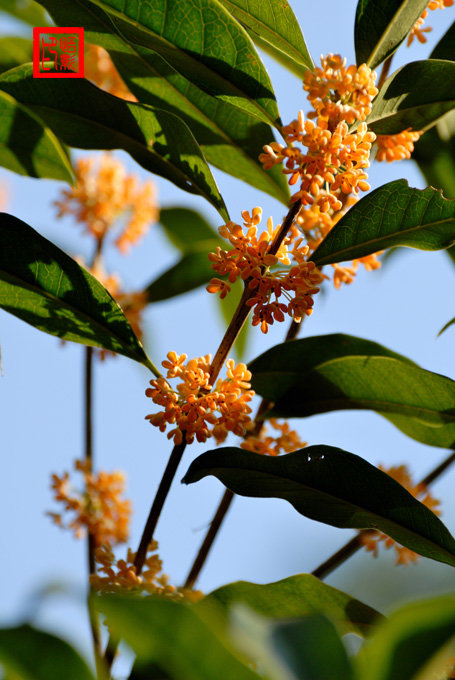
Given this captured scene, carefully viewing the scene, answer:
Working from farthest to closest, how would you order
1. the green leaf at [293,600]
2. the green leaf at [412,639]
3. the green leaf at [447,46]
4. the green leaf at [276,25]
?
the green leaf at [447,46] < the green leaf at [276,25] < the green leaf at [293,600] < the green leaf at [412,639]

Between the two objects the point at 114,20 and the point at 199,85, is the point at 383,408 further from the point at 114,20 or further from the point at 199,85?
the point at 114,20

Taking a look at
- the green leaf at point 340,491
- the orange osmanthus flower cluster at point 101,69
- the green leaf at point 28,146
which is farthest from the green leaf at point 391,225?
the orange osmanthus flower cluster at point 101,69

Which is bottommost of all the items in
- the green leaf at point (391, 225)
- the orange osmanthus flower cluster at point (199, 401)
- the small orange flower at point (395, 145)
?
the orange osmanthus flower cluster at point (199, 401)

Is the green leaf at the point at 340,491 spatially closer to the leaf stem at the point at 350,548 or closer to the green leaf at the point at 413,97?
the leaf stem at the point at 350,548

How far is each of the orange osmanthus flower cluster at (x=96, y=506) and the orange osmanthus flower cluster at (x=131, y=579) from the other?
0.44m

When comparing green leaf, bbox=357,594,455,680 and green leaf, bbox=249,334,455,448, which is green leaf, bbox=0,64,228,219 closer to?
green leaf, bbox=249,334,455,448

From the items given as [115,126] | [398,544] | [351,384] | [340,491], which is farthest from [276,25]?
[398,544]

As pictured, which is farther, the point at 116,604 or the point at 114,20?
the point at 114,20

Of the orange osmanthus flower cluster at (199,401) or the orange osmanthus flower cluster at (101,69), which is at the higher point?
the orange osmanthus flower cluster at (101,69)

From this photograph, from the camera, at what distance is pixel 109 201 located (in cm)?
264

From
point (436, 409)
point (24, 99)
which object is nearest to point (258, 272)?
point (436, 409)

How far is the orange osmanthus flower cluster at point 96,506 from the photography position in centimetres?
205

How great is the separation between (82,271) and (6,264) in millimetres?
153

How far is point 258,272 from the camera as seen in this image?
134 cm
